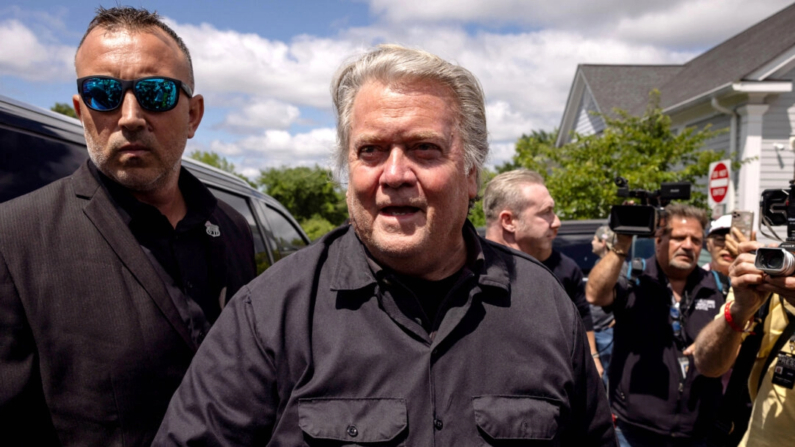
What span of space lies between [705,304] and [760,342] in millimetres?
941

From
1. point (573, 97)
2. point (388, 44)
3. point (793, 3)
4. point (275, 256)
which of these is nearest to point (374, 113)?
point (388, 44)

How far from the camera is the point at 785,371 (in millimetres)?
2582

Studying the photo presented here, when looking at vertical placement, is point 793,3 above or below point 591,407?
above

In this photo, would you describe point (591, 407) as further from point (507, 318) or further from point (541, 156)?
point (541, 156)

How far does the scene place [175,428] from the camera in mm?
1542

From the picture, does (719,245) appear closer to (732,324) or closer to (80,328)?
(732,324)

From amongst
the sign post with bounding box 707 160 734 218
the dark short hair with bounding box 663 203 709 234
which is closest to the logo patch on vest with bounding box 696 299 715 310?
the dark short hair with bounding box 663 203 709 234

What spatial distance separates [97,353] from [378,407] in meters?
0.84

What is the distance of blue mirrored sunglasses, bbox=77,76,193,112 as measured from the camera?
2076 millimetres

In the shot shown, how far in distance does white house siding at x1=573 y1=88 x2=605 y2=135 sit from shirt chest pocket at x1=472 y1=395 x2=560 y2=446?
20362 millimetres

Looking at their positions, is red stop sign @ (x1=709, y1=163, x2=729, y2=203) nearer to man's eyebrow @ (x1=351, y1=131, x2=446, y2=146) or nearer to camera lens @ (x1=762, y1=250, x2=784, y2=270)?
camera lens @ (x1=762, y1=250, x2=784, y2=270)

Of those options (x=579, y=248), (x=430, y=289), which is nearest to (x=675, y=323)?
(x=430, y=289)

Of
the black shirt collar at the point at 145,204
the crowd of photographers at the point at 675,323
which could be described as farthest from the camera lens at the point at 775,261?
the black shirt collar at the point at 145,204

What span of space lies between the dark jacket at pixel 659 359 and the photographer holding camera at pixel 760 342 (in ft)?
1.76
